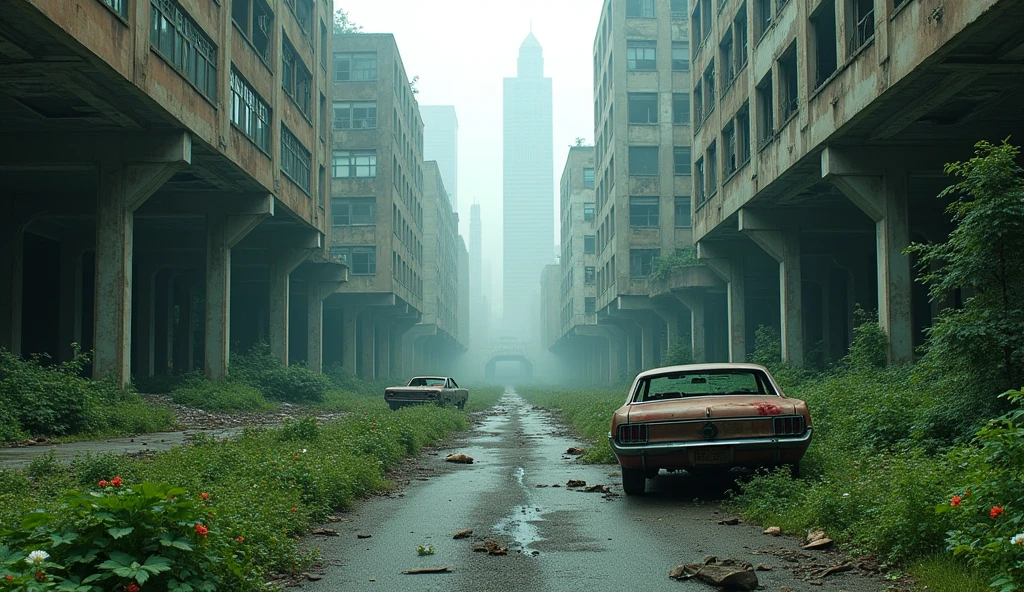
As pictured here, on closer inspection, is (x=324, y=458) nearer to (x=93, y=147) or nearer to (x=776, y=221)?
(x=93, y=147)

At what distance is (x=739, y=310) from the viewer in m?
35.4

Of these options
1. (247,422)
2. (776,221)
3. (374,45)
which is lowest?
(247,422)

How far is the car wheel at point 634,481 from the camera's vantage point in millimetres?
10641

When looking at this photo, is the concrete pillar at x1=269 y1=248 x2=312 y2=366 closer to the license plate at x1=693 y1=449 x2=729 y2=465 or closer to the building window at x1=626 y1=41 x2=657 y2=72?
the building window at x1=626 y1=41 x2=657 y2=72

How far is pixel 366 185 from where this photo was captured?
5497 centimetres

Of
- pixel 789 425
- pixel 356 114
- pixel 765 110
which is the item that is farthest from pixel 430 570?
pixel 356 114

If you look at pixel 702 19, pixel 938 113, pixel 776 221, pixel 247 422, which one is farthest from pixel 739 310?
pixel 247 422

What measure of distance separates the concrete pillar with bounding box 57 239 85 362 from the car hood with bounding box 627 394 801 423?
98.0 feet

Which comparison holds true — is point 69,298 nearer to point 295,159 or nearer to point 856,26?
point 295,159

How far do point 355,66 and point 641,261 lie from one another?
21.2m

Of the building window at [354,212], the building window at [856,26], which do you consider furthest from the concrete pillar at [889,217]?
the building window at [354,212]

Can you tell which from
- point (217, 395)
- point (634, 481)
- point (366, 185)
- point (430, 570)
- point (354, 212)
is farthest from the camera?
point (366, 185)

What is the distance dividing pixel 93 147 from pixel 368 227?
32046 mm

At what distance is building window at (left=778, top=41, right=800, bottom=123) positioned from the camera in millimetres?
24922
